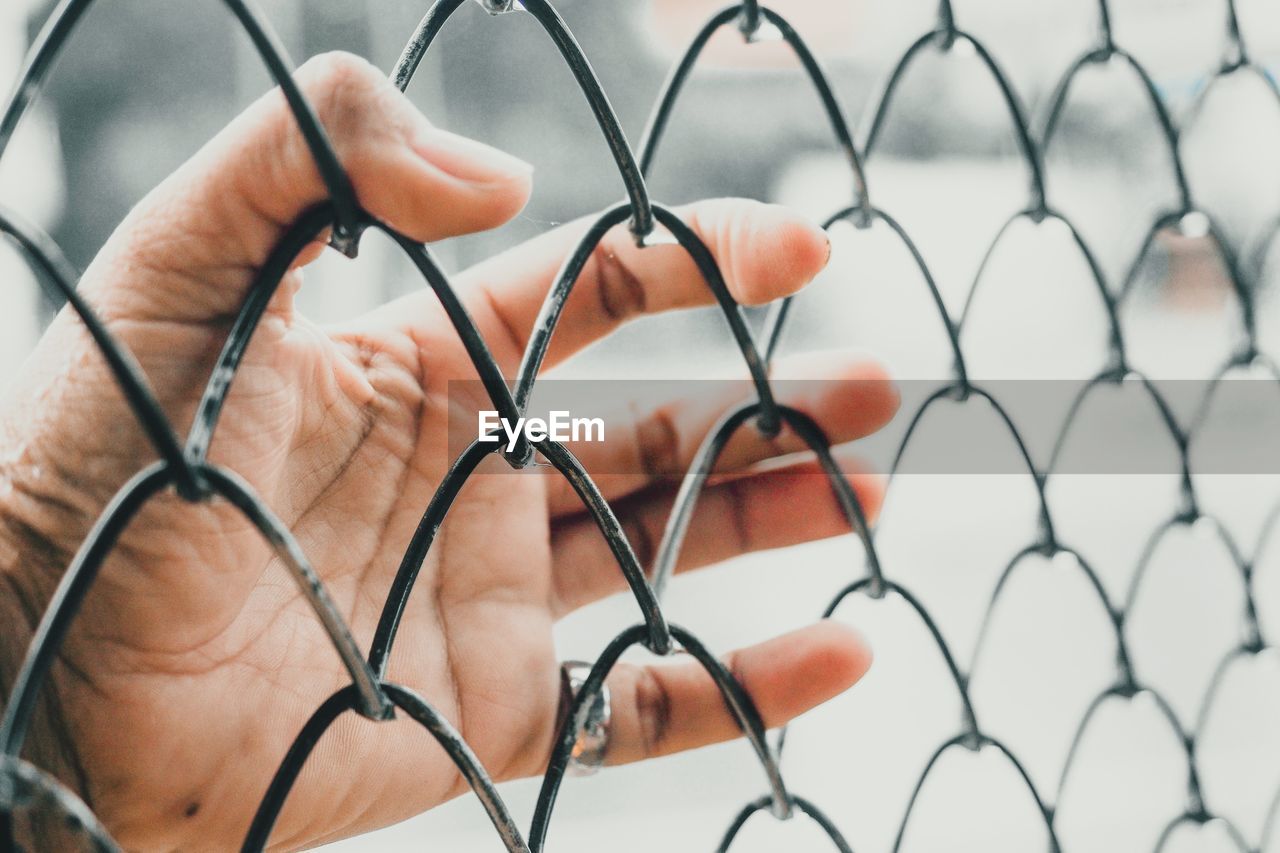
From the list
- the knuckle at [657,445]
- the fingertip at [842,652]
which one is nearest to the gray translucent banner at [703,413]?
the knuckle at [657,445]

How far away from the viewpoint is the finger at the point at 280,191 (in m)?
0.38

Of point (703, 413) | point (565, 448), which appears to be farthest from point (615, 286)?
point (565, 448)

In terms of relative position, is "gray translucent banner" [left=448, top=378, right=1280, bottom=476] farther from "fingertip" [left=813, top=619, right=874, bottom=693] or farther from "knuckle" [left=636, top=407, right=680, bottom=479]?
"fingertip" [left=813, top=619, right=874, bottom=693]

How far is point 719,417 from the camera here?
2.37 feet

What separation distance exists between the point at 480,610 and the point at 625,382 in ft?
0.67

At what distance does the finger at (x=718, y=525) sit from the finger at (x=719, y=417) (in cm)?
1

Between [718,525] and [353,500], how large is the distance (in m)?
0.24

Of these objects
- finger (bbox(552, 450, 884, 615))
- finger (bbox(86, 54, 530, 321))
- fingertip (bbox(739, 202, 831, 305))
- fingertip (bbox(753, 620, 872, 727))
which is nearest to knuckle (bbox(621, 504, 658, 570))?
finger (bbox(552, 450, 884, 615))

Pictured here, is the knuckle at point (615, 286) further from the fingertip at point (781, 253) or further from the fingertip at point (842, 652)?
the fingertip at point (842, 652)

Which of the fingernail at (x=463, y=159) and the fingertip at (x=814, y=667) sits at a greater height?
the fingernail at (x=463, y=159)

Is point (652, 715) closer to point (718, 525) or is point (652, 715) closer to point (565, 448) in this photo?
point (718, 525)

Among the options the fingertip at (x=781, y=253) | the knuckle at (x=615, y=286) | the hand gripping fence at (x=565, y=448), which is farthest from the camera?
the knuckle at (x=615, y=286)

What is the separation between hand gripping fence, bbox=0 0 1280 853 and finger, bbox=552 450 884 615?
0.8 inches

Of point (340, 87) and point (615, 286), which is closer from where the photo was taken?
point (340, 87)
